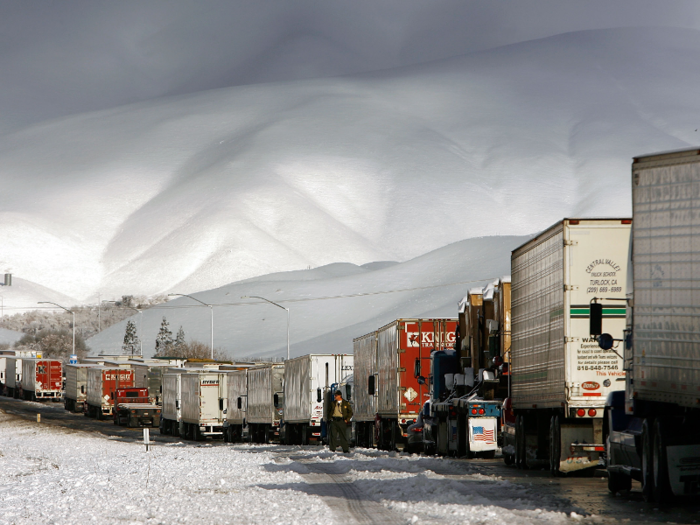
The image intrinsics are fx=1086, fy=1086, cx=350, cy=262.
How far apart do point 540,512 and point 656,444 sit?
76.6 inches

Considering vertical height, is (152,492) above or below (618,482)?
below

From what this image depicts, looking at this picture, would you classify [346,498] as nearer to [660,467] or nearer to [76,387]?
[660,467]

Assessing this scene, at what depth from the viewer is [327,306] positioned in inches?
5915

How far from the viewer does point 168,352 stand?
151m

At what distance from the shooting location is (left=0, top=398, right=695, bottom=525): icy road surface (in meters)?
14.0

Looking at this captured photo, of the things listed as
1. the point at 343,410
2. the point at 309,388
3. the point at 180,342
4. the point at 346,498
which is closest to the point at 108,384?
the point at 309,388

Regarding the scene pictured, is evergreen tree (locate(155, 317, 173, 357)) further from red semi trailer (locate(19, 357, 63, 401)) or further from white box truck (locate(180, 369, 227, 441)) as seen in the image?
white box truck (locate(180, 369, 227, 441))

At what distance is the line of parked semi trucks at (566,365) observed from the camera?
14008 mm

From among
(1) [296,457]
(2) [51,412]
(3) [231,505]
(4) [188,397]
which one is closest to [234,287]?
(2) [51,412]

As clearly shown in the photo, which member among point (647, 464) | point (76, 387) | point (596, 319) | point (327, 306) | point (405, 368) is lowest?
point (76, 387)

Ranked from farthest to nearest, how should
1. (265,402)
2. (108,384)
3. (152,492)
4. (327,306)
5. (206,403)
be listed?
(327,306)
(108,384)
(206,403)
(265,402)
(152,492)

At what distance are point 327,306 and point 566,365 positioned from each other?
131 m

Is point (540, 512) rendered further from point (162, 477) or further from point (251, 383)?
point (251, 383)

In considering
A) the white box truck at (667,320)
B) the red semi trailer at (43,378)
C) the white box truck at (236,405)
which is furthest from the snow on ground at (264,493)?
the red semi trailer at (43,378)
